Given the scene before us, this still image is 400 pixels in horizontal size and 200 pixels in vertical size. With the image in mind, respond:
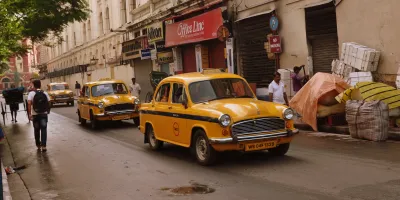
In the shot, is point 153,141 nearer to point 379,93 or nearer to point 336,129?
point 336,129

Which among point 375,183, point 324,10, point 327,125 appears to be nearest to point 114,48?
point 324,10

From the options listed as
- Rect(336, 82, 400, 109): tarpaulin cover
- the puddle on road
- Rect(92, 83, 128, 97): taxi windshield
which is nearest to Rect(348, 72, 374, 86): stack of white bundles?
Rect(336, 82, 400, 109): tarpaulin cover

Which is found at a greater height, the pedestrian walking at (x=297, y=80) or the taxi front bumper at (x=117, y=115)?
the pedestrian walking at (x=297, y=80)

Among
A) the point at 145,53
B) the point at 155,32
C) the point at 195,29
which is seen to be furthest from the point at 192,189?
the point at 145,53

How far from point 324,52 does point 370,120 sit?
6.62 meters

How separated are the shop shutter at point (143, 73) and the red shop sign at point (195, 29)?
5.48 m

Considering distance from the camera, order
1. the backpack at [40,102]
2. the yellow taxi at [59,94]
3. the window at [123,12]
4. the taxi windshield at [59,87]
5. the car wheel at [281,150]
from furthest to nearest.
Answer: the window at [123,12] < the taxi windshield at [59,87] < the yellow taxi at [59,94] < the backpack at [40,102] < the car wheel at [281,150]

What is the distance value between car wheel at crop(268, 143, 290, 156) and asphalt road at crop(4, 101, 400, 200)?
0.50 ft

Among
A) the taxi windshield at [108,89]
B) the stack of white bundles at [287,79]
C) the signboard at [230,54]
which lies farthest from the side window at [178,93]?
the signboard at [230,54]

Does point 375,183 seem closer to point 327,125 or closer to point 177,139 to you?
point 177,139

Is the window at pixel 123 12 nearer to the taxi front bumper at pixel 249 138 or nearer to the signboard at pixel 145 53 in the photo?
the signboard at pixel 145 53

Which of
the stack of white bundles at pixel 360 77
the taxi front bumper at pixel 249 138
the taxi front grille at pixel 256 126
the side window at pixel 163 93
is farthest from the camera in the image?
the stack of white bundles at pixel 360 77

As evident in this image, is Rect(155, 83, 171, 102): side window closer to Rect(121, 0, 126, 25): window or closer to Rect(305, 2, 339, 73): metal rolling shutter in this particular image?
Rect(305, 2, 339, 73): metal rolling shutter

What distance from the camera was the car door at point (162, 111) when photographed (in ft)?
30.8
